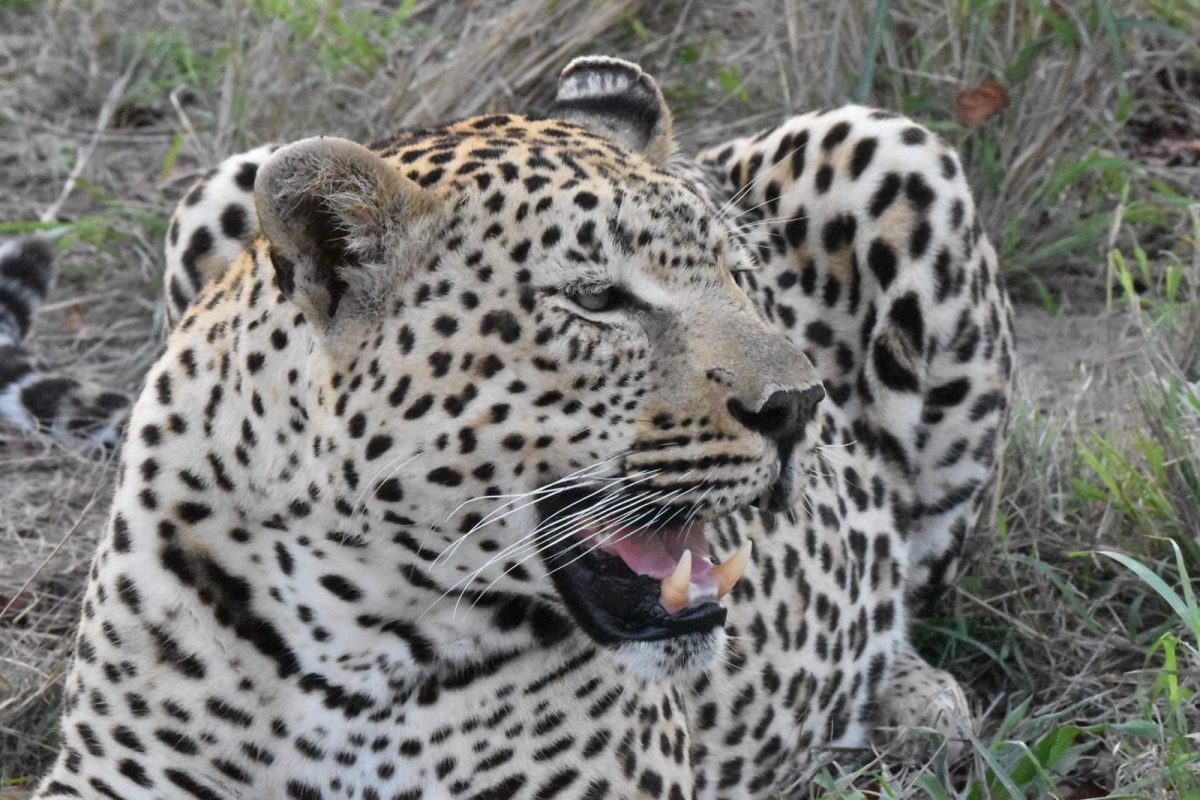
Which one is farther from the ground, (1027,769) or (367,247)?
(367,247)

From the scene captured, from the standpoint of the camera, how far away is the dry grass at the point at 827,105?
17.0 feet

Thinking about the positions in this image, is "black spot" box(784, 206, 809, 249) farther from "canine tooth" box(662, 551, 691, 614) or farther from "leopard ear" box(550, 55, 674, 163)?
"canine tooth" box(662, 551, 691, 614)

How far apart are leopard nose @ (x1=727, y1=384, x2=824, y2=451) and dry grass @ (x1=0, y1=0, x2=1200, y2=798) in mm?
1095

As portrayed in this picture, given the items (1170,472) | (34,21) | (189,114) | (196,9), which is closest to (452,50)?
(189,114)

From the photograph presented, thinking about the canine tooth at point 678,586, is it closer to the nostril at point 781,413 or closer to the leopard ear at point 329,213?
the nostril at point 781,413

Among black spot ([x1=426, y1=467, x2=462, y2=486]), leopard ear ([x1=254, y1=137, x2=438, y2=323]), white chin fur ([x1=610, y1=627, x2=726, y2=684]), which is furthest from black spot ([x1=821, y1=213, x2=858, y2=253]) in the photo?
black spot ([x1=426, y1=467, x2=462, y2=486])

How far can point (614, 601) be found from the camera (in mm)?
3742

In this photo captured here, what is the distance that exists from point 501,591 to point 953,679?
2000 millimetres

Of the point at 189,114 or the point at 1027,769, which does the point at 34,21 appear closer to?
the point at 189,114

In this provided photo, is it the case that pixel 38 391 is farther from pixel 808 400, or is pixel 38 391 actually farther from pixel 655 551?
pixel 808 400

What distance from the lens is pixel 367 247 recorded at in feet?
11.7

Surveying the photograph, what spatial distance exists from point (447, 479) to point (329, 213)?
0.54 m

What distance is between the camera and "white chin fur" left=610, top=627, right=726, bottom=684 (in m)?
3.76

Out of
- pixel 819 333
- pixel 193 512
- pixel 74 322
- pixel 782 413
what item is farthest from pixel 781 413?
pixel 74 322
